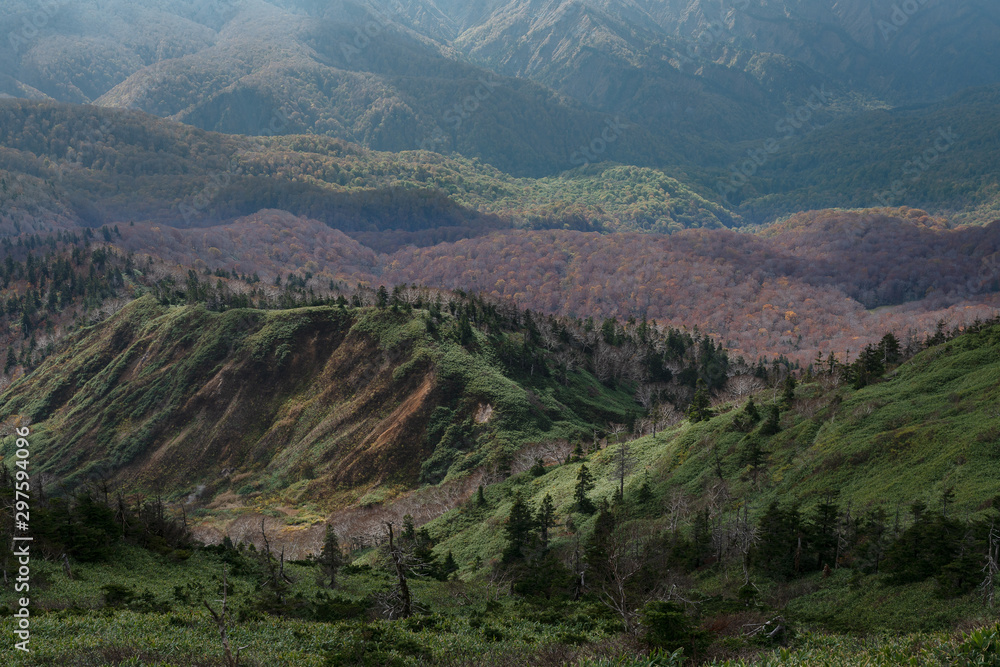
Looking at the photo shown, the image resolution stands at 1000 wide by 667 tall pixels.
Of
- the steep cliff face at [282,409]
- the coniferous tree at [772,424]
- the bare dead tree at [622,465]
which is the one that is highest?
the coniferous tree at [772,424]

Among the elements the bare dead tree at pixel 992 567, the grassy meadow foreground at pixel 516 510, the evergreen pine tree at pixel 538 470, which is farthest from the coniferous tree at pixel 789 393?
the bare dead tree at pixel 992 567

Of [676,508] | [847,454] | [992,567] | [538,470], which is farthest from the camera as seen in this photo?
[538,470]

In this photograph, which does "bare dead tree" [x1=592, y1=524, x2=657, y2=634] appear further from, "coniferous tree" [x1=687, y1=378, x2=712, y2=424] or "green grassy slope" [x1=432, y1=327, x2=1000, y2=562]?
"coniferous tree" [x1=687, y1=378, x2=712, y2=424]

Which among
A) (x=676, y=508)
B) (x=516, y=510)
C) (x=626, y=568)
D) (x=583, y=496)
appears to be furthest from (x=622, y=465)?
(x=626, y=568)

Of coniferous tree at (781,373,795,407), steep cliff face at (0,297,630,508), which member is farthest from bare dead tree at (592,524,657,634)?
steep cliff face at (0,297,630,508)

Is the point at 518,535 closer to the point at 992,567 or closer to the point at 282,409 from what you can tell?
the point at 992,567

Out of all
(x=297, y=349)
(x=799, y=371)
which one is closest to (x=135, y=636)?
(x=297, y=349)

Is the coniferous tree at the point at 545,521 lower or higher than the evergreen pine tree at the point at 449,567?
higher

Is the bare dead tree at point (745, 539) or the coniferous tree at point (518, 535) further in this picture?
the coniferous tree at point (518, 535)

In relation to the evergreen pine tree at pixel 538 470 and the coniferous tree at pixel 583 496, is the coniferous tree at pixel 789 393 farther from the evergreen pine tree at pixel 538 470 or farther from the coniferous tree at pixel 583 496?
the evergreen pine tree at pixel 538 470

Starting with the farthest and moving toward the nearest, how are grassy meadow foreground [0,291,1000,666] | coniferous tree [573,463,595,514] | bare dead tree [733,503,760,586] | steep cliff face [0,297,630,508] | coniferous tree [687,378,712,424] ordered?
steep cliff face [0,297,630,508] < coniferous tree [687,378,712,424] < coniferous tree [573,463,595,514] < bare dead tree [733,503,760,586] < grassy meadow foreground [0,291,1000,666]

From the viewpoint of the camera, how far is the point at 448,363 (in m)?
108

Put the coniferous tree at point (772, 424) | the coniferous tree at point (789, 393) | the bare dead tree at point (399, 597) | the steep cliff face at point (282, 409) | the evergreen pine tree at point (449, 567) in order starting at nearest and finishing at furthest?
the bare dead tree at point (399, 597), the evergreen pine tree at point (449, 567), the coniferous tree at point (772, 424), the coniferous tree at point (789, 393), the steep cliff face at point (282, 409)

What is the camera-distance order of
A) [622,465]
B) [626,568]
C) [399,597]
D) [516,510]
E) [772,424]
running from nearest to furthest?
[399,597] < [626,568] < [516,510] < [772,424] < [622,465]
